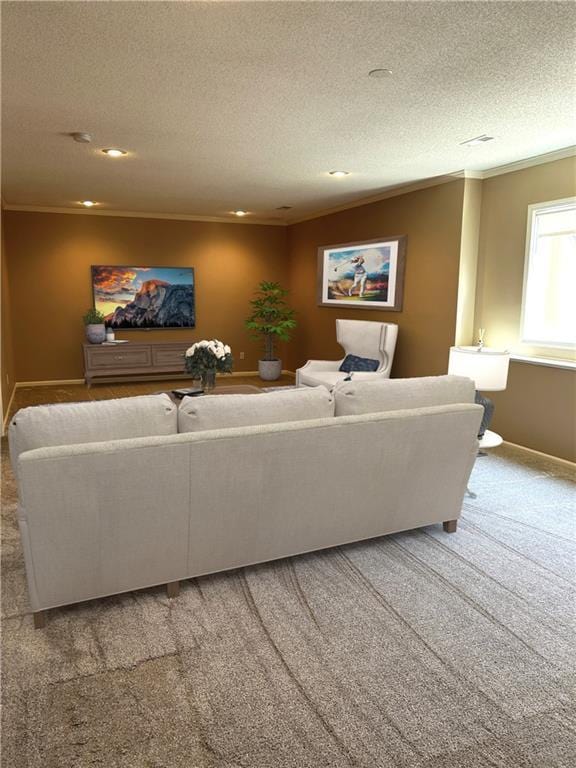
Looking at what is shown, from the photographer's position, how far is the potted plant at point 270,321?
7719 millimetres

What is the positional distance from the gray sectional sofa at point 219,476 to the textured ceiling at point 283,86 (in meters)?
1.59

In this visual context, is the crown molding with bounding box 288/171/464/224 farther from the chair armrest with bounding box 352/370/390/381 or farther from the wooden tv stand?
the wooden tv stand

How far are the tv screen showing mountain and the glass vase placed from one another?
3619 mm

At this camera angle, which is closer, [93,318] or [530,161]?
[530,161]

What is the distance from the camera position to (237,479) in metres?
2.23

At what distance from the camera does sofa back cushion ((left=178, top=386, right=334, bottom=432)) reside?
2225 millimetres

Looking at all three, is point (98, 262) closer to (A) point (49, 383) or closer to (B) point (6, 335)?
(B) point (6, 335)

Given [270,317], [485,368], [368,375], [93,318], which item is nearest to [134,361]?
[93,318]

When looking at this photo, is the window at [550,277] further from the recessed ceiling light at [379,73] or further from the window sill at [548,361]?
the recessed ceiling light at [379,73]

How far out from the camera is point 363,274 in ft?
20.9

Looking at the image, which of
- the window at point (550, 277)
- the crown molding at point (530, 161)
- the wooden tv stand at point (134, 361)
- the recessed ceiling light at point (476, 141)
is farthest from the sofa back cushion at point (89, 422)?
the wooden tv stand at point (134, 361)

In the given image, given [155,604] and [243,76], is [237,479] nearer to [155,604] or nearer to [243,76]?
[155,604]

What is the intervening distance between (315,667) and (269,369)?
20.4ft

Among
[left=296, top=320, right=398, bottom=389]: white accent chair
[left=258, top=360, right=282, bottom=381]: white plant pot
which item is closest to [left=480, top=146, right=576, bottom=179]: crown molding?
[left=296, top=320, right=398, bottom=389]: white accent chair
